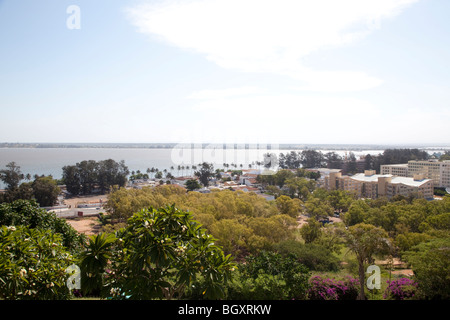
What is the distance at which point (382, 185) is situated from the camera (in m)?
23.0

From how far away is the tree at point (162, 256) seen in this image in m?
2.40

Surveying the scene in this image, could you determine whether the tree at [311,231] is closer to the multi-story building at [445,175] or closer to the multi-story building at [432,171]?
the multi-story building at [432,171]

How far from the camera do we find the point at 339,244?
403 inches

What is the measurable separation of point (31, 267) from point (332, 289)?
512 centimetres

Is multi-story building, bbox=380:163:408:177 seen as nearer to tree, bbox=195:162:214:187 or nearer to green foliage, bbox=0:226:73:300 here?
tree, bbox=195:162:214:187

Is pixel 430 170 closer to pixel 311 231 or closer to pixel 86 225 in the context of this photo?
pixel 311 231

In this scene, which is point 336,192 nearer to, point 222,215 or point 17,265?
point 222,215

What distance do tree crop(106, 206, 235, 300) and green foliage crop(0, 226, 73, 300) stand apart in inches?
21.4

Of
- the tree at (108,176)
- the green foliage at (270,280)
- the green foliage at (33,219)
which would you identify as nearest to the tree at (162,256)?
the green foliage at (270,280)

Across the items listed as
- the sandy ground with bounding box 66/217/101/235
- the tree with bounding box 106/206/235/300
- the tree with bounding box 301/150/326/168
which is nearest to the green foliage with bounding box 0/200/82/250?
the tree with bounding box 106/206/235/300

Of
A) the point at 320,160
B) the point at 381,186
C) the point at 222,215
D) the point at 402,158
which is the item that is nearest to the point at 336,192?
the point at 381,186

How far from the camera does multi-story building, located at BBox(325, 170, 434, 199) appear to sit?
22.2 metres

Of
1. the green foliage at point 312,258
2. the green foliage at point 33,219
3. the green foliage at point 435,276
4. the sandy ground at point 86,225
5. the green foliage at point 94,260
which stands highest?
the green foliage at point 94,260

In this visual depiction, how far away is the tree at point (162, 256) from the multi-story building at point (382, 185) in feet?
70.1
